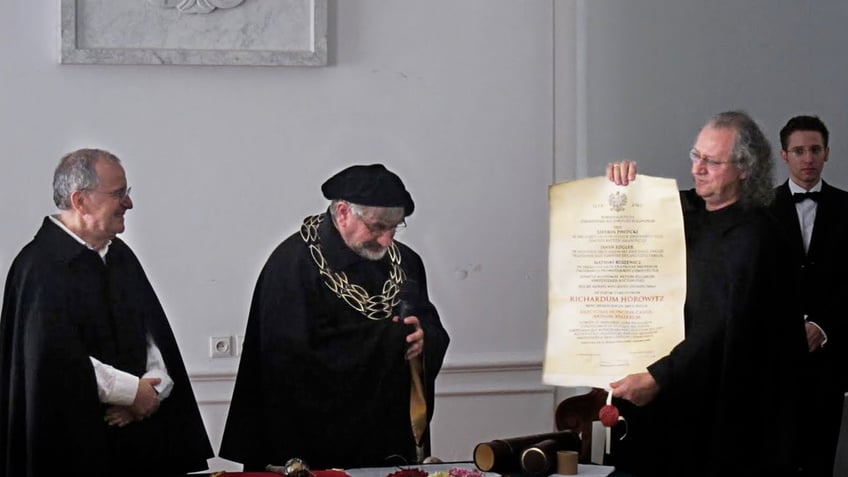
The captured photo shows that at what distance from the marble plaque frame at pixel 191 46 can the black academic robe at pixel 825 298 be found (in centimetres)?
189

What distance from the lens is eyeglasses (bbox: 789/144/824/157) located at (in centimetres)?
469

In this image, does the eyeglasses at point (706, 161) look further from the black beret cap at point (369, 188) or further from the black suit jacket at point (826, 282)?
the black beret cap at point (369, 188)

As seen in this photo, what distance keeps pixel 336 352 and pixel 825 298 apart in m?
1.86

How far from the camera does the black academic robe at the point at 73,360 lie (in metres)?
4.15

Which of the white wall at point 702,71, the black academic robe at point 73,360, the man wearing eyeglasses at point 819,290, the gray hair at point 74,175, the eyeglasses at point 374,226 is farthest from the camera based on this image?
the white wall at point 702,71

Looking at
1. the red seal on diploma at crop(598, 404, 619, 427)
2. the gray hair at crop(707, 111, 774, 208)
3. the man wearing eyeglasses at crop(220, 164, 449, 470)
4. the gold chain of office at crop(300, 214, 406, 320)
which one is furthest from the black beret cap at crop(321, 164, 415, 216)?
the gray hair at crop(707, 111, 774, 208)

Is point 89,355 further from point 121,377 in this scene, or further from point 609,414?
point 609,414

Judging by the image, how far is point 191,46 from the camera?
459 cm

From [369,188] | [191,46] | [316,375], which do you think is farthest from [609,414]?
[191,46]

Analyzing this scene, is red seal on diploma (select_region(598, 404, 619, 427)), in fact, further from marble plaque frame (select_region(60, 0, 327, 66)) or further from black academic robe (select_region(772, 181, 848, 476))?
marble plaque frame (select_region(60, 0, 327, 66))

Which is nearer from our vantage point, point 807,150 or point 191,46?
point 191,46

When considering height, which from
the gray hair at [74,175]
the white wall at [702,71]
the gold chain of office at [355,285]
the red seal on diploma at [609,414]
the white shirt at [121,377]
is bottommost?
the red seal on diploma at [609,414]

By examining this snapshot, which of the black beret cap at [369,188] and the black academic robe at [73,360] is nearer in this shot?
the black academic robe at [73,360]

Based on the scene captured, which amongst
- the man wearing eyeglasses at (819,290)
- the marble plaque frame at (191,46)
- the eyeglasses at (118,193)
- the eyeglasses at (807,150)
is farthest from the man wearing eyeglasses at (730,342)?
the eyeglasses at (118,193)
